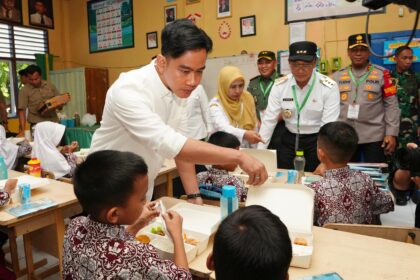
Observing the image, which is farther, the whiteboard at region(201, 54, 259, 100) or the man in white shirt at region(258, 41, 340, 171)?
the whiteboard at region(201, 54, 259, 100)

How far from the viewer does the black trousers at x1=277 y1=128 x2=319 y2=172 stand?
279cm

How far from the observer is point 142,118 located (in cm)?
136

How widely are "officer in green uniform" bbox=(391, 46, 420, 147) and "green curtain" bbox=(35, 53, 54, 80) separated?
6.34m

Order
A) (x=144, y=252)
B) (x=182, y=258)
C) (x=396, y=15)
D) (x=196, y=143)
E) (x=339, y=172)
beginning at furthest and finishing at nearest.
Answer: (x=396, y=15), (x=339, y=172), (x=196, y=143), (x=182, y=258), (x=144, y=252)

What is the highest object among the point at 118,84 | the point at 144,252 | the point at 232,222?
the point at 118,84

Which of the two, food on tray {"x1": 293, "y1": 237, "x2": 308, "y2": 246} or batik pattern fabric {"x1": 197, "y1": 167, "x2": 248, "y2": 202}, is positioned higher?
batik pattern fabric {"x1": 197, "y1": 167, "x2": 248, "y2": 202}

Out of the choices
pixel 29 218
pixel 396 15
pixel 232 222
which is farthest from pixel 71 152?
pixel 396 15

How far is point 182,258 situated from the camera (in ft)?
3.90

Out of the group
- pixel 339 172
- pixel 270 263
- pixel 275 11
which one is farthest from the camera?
pixel 275 11

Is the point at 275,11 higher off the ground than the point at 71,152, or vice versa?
the point at 275,11

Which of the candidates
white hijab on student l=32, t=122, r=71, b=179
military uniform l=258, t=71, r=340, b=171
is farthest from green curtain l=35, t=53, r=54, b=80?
military uniform l=258, t=71, r=340, b=171

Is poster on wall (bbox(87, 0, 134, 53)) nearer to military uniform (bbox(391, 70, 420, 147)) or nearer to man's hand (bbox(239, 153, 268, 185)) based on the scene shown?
military uniform (bbox(391, 70, 420, 147))

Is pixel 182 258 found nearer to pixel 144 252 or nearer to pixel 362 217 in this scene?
pixel 144 252

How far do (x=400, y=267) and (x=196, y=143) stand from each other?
33.5 inches
